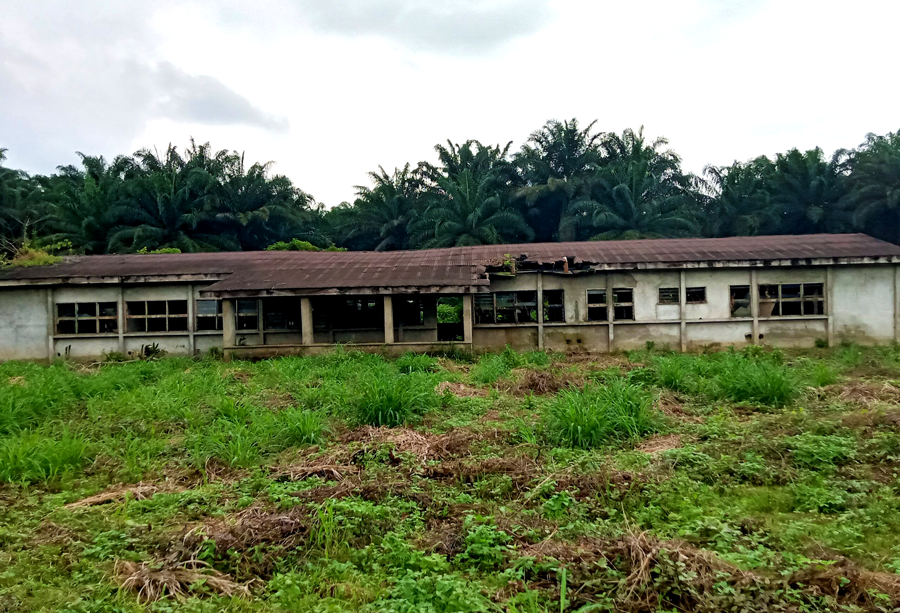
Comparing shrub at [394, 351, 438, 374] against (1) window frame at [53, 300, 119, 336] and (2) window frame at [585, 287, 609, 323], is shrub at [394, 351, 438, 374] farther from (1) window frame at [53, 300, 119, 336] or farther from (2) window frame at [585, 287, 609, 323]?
(1) window frame at [53, 300, 119, 336]

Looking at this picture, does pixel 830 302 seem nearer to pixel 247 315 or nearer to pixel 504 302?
Result: pixel 504 302

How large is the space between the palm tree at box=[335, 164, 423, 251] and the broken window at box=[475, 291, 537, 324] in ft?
66.1

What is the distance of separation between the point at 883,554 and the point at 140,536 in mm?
5608

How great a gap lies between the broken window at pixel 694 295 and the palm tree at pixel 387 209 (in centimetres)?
2210

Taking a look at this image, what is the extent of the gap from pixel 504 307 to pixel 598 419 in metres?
9.13

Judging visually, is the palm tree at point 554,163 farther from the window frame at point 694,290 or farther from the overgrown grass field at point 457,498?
the overgrown grass field at point 457,498

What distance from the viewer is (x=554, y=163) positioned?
35.3m

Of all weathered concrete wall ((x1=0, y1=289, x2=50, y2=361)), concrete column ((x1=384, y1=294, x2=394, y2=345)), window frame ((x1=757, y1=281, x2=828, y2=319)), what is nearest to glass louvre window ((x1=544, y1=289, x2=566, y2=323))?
concrete column ((x1=384, y1=294, x2=394, y2=345))

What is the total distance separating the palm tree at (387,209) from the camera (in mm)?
35819

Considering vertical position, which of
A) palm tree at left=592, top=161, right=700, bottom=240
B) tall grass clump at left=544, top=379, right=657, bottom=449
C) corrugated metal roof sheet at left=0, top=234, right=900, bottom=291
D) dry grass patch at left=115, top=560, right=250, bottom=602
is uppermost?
palm tree at left=592, top=161, right=700, bottom=240

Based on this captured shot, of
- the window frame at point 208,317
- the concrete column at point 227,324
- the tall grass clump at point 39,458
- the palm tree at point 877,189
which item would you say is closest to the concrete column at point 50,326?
the window frame at point 208,317

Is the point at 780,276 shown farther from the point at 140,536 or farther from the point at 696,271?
the point at 140,536

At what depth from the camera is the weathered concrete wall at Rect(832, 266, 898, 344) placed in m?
15.1

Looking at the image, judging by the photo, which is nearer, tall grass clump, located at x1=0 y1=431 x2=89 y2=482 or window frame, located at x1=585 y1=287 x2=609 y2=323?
tall grass clump, located at x1=0 y1=431 x2=89 y2=482
